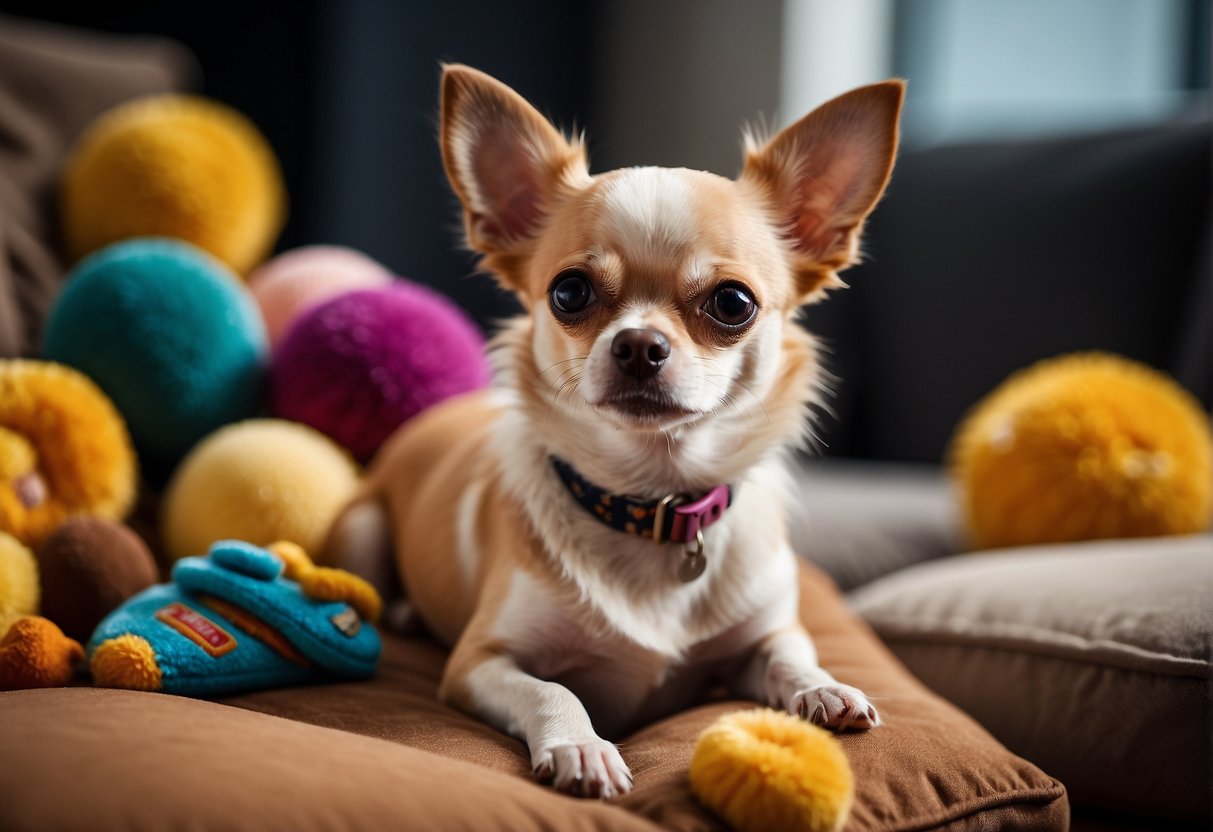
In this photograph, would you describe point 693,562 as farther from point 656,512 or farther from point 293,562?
point 293,562

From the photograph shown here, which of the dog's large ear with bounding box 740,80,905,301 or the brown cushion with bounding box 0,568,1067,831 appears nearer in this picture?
the brown cushion with bounding box 0,568,1067,831

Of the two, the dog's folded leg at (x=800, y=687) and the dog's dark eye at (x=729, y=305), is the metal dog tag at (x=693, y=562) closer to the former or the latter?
the dog's folded leg at (x=800, y=687)

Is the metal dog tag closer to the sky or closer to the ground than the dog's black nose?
closer to the ground

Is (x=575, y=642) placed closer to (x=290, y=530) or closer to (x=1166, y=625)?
(x=290, y=530)

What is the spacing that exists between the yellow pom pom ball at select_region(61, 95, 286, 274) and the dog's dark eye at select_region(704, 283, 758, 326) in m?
1.17

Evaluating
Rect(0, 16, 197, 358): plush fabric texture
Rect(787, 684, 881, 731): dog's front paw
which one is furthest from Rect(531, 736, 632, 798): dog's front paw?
Rect(0, 16, 197, 358): plush fabric texture

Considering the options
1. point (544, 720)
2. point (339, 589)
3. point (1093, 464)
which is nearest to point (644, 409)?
point (544, 720)

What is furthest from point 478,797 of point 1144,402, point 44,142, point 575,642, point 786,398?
point 44,142

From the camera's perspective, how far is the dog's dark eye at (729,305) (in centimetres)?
119

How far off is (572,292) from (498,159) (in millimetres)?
264

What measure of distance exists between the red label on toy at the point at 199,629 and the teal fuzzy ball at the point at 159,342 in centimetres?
56

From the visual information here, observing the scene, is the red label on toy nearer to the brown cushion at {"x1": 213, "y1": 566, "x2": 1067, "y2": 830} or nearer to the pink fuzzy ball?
the brown cushion at {"x1": 213, "y1": 566, "x2": 1067, "y2": 830}

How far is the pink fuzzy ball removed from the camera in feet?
6.49

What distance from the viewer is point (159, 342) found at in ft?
5.41
